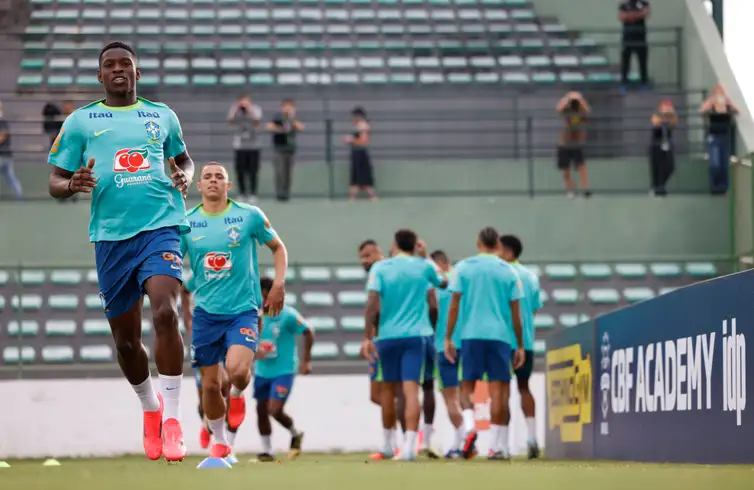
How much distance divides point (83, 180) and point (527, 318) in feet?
25.7

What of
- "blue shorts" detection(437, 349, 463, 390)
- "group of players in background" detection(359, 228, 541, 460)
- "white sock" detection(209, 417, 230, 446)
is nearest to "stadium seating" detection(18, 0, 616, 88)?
"blue shorts" detection(437, 349, 463, 390)

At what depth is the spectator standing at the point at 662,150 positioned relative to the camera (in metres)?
22.2

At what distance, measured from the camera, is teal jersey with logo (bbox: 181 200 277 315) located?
→ 1041 centimetres

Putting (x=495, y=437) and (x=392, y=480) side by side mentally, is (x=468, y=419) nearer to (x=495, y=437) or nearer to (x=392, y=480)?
(x=495, y=437)

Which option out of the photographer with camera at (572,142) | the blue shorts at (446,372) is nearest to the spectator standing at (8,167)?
the photographer with camera at (572,142)

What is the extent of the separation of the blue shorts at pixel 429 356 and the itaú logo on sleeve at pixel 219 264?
3.51 m

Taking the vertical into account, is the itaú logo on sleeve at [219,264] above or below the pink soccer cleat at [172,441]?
above

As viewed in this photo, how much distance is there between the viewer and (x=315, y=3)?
2897 cm

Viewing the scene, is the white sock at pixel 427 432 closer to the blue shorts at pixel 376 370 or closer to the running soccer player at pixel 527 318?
the blue shorts at pixel 376 370

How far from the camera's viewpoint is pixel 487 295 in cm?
1309

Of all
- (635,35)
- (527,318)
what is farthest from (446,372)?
(635,35)

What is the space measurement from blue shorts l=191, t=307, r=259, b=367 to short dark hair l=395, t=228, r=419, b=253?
3171 millimetres

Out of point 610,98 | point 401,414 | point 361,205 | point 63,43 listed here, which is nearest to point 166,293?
point 401,414

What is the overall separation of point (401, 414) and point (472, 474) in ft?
23.8
